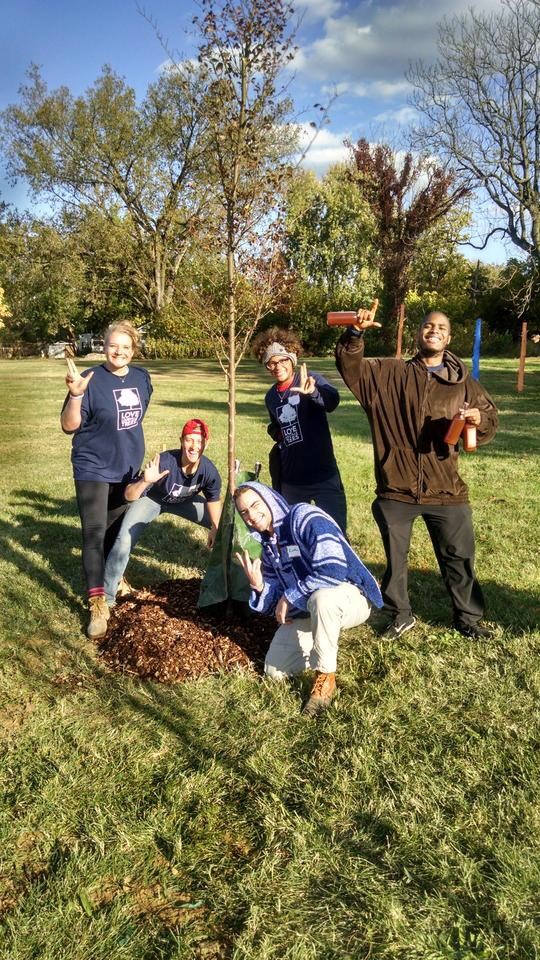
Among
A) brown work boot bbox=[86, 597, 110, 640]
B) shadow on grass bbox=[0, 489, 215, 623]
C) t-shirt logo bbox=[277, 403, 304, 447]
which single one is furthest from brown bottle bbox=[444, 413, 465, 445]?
shadow on grass bbox=[0, 489, 215, 623]

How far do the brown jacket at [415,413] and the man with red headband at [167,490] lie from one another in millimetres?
1207

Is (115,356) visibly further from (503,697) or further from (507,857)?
(507,857)

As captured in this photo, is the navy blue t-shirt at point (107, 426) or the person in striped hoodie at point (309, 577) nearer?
the person in striped hoodie at point (309, 577)

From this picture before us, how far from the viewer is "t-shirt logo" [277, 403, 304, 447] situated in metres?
4.73

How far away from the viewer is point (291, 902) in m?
2.40

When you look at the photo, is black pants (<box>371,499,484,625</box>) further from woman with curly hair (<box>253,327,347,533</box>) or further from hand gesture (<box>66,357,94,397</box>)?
hand gesture (<box>66,357,94,397</box>)

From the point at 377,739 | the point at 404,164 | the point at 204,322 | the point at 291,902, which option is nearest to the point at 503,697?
the point at 377,739

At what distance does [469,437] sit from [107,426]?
2.39 meters

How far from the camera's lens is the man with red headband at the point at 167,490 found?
4738mm

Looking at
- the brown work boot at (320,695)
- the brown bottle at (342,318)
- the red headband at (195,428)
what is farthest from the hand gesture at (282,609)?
the brown bottle at (342,318)

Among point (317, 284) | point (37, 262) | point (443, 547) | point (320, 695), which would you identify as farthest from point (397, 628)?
point (317, 284)

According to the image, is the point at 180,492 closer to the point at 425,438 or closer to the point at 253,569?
the point at 253,569

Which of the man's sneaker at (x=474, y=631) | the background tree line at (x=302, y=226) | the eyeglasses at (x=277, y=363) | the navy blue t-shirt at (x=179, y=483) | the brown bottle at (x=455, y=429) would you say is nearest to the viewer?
the brown bottle at (x=455, y=429)

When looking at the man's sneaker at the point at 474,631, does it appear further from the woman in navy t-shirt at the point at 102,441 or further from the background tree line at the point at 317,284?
the background tree line at the point at 317,284
